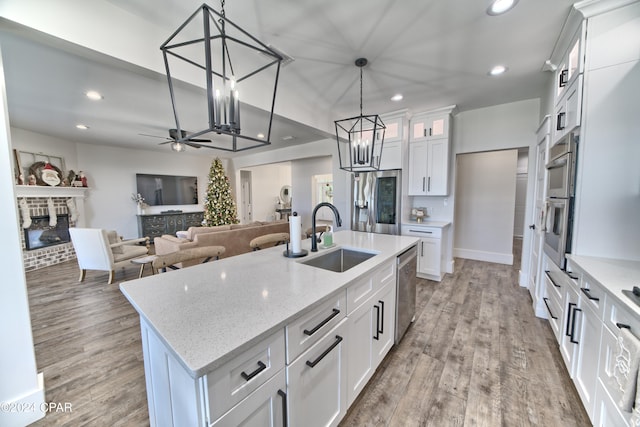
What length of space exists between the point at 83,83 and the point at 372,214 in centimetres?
417

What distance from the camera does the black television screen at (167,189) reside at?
6359 mm

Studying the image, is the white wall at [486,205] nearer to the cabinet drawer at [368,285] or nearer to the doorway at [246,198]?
the cabinet drawer at [368,285]

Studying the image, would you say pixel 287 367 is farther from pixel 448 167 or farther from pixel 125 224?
pixel 125 224

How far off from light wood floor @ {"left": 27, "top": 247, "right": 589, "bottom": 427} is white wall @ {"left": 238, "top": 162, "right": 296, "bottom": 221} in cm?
589

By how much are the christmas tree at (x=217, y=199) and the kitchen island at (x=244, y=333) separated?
15.8 ft

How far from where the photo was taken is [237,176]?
775 cm

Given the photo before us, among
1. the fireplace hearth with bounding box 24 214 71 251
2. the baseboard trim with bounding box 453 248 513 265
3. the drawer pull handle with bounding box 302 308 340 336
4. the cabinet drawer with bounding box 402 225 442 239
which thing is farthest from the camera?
the baseboard trim with bounding box 453 248 513 265

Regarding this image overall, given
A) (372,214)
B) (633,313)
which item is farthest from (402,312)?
(372,214)

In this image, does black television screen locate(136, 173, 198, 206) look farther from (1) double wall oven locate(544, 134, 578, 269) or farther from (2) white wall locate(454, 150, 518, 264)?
(1) double wall oven locate(544, 134, 578, 269)

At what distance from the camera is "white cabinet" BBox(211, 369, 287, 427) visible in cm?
76

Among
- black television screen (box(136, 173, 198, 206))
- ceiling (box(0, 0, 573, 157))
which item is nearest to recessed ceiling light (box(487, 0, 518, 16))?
ceiling (box(0, 0, 573, 157))

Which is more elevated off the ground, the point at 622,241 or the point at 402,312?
the point at 622,241

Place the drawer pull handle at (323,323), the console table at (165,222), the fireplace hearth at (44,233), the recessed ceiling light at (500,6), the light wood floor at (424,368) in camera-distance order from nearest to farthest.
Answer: the drawer pull handle at (323,323) → the light wood floor at (424,368) → the recessed ceiling light at (500,6) → the fireplace hearth at (44,233) → the console table at (165,222)

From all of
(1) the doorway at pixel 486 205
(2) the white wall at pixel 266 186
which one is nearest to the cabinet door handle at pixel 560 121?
(1) the doorway at pixel 486 205
